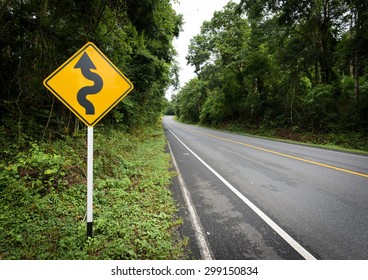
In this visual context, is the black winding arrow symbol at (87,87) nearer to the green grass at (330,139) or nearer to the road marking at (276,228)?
the road marking at (276,228)

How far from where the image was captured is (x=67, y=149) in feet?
17.6

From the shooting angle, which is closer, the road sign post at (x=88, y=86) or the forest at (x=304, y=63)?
the road sign post at (x=88, y=86)

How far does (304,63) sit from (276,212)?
17.9 metres

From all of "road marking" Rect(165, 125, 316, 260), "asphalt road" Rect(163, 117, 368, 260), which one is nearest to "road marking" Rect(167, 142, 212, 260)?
"asphalt road" Rect(163, 117, 368, 260)

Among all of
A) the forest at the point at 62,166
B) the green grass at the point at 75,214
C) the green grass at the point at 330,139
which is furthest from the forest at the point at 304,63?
the green grass at the point at 75,214

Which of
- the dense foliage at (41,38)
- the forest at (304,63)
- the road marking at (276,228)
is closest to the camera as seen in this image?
the road marking at (276,228)

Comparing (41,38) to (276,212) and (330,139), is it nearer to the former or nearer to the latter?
Result: (276,212)

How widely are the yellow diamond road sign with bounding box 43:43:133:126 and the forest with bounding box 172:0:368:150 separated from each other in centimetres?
1480

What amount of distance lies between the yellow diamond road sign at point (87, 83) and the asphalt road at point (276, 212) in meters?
2.36

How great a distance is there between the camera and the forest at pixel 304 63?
13.2m

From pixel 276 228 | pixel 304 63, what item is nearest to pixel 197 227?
pixel 276 228

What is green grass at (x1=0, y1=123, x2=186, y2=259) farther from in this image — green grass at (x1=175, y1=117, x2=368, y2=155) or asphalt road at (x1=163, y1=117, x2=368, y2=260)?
green grass at (x1=175, y1=117, x2=368, y2=155)

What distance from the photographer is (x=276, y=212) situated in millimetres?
3633

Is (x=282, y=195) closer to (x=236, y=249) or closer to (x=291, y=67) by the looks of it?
(x=236, y=249)
